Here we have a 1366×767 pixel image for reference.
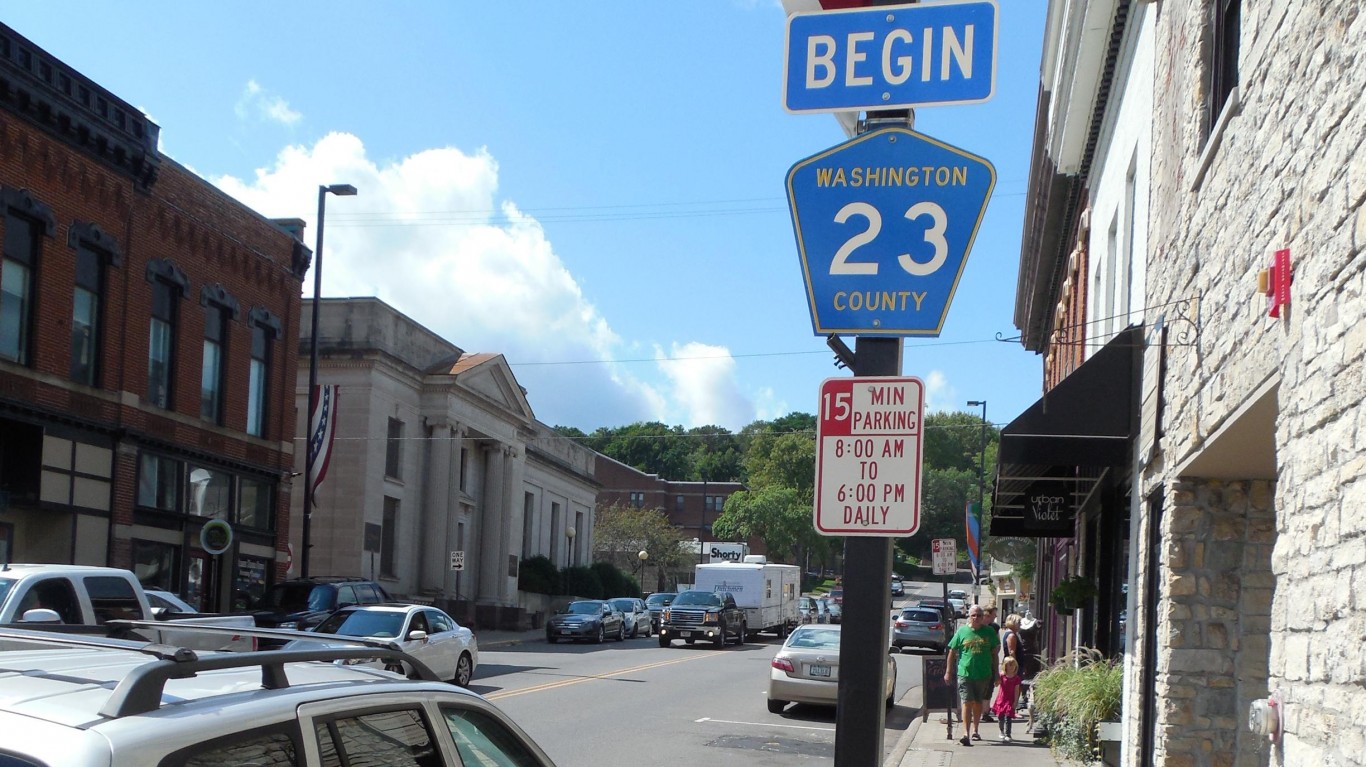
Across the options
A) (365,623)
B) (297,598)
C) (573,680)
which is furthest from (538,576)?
(365,623)

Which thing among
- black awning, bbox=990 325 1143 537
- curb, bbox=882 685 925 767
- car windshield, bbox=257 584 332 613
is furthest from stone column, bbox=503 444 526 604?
black awning, bbox=990 325 1143 537

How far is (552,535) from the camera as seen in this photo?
214 ft

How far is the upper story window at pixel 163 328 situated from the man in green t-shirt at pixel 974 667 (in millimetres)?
18833

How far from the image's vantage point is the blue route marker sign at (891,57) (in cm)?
511

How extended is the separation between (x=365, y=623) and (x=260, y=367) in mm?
14196

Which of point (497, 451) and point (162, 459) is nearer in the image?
point (162, 459)

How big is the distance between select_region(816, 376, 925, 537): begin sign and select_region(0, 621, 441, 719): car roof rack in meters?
1.56

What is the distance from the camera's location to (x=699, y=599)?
4006 centimetres

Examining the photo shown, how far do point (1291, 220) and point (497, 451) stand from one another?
4876cm

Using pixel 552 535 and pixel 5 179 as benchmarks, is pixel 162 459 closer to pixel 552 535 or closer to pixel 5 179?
pixel 5 179

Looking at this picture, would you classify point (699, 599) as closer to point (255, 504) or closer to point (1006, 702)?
point (255, 504)

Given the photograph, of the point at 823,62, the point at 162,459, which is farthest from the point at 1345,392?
the point at 162,459

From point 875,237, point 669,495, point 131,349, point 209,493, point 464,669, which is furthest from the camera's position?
point 669,495

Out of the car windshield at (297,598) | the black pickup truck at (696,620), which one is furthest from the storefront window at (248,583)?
the black pickup truck at (696,620)
